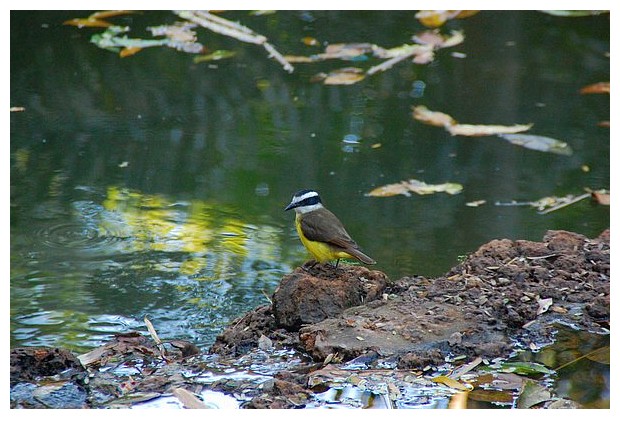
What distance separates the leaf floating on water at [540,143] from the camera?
7.76 m

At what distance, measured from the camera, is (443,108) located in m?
8.43

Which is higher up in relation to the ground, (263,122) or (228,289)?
(263,122)

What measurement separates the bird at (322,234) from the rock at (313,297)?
0.52ft

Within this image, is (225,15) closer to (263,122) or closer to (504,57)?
(263,122)

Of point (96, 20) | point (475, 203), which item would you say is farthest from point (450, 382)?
point (96, 20)

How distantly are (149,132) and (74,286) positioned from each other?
2.50m

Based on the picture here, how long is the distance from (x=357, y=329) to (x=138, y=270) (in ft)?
6.34

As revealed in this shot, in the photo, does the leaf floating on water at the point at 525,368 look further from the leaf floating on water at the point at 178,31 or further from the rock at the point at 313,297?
the leaf floating on water at the point at 178,31

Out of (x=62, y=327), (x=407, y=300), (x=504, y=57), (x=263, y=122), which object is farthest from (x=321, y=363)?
(x=504, y=57)

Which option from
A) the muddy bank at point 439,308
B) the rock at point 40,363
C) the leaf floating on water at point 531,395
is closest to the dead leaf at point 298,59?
the muddy bank at point 439,308

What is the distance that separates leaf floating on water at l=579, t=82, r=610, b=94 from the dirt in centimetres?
342

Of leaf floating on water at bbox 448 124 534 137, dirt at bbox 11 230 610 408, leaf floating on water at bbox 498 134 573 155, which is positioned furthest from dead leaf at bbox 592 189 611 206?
dirt at bbox 11 230 610 408

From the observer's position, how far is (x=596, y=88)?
8.72m

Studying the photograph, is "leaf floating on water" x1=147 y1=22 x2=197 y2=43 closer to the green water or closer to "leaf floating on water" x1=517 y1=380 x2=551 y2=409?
the green water
